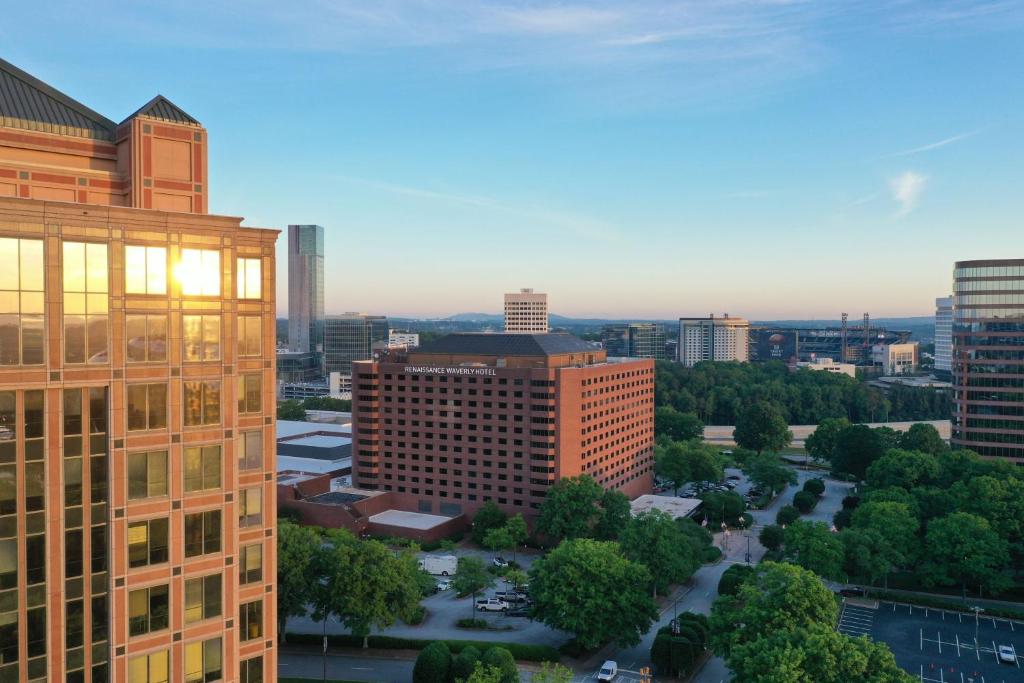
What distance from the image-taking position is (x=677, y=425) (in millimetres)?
181250

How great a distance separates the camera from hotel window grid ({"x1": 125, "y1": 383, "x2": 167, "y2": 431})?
3434 cm

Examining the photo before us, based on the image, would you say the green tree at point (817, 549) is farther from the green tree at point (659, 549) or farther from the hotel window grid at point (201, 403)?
the hotel window grid at point (201, 403)

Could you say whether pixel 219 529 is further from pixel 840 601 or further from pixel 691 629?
pixel 840 601

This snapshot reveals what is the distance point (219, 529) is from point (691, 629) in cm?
4694

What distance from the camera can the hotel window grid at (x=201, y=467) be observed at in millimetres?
35562

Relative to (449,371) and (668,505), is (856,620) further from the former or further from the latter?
(449,371)

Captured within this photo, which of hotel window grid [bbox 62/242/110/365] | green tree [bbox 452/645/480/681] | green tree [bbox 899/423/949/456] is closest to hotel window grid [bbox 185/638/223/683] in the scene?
hotel window grid [bbox 62/242/110/365]

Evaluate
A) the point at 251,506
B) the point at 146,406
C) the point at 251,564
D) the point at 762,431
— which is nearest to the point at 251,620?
the point at 251,564

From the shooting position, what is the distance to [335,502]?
384 feet

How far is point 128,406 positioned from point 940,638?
75.3m

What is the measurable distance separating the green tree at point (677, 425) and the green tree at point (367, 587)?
11600 centimetres

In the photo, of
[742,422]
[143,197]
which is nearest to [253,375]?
[143,197]

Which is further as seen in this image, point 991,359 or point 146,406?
point 991,359

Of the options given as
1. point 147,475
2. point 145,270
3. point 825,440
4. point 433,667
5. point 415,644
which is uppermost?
point 145,270
